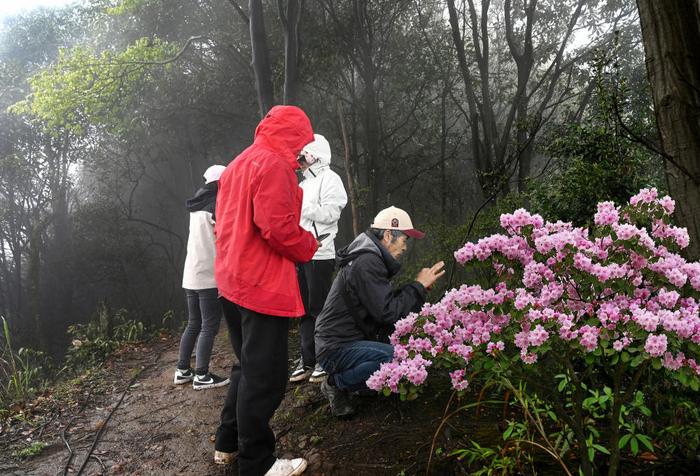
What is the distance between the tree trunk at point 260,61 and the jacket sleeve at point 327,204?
11.0 feet

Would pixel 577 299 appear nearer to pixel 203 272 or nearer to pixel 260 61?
pixel 203 272

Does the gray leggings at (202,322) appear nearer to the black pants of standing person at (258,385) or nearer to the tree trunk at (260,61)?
the black pants of standing person at (258,385)

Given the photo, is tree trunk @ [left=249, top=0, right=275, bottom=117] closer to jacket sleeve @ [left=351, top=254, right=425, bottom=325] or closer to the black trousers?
the black trousers

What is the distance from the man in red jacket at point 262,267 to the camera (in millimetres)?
2410

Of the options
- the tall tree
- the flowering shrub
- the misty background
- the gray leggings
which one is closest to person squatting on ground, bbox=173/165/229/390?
the gray leggings

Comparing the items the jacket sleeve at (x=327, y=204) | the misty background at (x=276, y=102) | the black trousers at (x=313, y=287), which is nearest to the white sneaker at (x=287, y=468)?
the black trousers at (x=313, y=287)

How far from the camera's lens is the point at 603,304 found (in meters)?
1.70

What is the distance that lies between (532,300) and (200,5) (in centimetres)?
1318

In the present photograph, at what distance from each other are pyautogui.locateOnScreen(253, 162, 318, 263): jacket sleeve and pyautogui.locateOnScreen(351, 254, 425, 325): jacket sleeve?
61 cm

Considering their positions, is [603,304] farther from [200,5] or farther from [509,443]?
[200,5]

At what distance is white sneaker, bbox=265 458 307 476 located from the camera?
8.48 feet

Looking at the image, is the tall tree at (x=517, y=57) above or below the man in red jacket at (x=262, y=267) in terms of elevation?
above

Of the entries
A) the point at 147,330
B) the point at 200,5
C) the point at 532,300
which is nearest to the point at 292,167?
the point at 532,300

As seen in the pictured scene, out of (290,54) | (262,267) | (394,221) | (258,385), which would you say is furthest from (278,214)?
(290,54)
